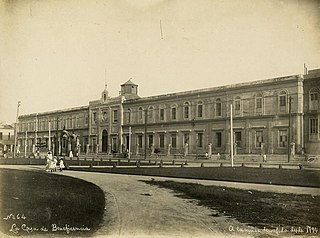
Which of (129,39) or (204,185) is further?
(204,185)

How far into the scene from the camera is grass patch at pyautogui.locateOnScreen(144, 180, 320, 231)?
8.61 m

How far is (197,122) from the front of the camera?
36969 millimetres

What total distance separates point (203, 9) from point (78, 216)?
6.21m

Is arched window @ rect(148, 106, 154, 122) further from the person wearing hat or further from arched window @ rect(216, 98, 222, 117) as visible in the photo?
the person wearing hat

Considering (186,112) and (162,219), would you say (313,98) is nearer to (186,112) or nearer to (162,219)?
(186,112)

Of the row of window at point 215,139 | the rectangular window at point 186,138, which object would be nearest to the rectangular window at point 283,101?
the row of window at point 215,139

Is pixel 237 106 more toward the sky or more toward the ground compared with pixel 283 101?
more toward the ground

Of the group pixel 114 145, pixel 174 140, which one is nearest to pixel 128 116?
pixel 114 145

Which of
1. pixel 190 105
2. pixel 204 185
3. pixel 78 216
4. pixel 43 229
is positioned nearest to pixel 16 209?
pixel 43 229

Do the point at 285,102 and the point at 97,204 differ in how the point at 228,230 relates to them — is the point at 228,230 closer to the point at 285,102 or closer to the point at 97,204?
the point at 97,204

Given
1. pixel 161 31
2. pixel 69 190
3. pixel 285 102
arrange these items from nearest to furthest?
pixel 161 31
pixel 69 190
pixel 285 102

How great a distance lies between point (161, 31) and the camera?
10.8 meters

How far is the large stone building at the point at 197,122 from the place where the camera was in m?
28.3

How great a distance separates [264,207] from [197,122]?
91.1 ft
